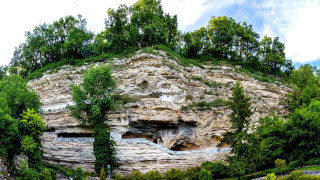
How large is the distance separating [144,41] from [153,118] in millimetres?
13715

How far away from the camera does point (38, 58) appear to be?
47719mm

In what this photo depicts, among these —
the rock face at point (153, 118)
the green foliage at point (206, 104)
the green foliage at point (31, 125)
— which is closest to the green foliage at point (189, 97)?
the rock face at point (153, 118)

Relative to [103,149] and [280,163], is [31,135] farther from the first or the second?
[280,163]

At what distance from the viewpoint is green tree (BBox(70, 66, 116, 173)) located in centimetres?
2965

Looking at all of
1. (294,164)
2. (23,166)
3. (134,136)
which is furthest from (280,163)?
(23,166)

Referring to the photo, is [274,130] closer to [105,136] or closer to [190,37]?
[105,136]

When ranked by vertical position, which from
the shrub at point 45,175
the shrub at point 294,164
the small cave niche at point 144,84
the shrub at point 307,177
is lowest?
the shrub at point 307,177

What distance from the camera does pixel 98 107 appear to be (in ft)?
102

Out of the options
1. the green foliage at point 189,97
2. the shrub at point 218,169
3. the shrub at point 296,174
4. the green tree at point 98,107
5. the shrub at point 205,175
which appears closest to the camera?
the shrub at point 296,174

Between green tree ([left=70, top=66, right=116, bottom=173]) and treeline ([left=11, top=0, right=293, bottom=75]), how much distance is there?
9956mm

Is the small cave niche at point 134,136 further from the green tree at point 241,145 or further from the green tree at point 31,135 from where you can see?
the green tree at point 241,145

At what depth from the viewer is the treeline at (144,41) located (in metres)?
43.3

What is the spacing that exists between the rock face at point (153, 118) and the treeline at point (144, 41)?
18.0ft

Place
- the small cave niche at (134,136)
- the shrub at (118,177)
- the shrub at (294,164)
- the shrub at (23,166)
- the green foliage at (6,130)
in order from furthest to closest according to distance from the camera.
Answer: the small cave niche at (134,136), the shrub at (118,177), the green foliage at (6,130), the shrub at (294,164), the shrub at (23,166)
